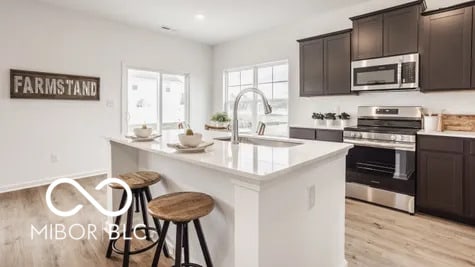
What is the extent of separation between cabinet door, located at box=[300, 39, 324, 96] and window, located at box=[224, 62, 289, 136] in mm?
636

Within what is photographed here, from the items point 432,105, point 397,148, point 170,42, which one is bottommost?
point 397,148

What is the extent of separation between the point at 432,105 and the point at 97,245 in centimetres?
401

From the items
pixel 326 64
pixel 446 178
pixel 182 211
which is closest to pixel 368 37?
pixel 326 64

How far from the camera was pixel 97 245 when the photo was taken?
7.93 ft

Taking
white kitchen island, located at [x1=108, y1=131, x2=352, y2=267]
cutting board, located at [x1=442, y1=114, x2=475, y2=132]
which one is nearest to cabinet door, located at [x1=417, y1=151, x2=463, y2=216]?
cutting board, located at [x1=442, y1=114, x2=475, y2=132]

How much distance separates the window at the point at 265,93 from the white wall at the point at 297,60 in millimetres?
150

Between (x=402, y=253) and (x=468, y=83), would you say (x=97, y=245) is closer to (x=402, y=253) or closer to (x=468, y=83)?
(x=402, y=253)

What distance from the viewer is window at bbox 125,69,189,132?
211 inches

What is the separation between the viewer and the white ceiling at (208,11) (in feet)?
13.3

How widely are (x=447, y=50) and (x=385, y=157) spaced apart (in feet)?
4.41

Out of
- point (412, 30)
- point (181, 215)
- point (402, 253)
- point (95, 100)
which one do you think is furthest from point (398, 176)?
point (95, 100)

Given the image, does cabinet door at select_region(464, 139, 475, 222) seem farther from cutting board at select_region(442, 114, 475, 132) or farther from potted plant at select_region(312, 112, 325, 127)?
potted plant at select_region(312, 112, 325, 127)

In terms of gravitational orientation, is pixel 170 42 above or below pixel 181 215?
above

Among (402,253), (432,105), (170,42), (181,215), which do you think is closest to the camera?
(181,215)
